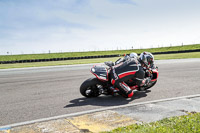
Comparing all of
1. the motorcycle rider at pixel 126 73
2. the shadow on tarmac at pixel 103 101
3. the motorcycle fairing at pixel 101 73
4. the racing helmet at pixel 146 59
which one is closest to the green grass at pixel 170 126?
the shadow on tarmac at pixel 103 101

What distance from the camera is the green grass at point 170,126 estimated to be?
372cm

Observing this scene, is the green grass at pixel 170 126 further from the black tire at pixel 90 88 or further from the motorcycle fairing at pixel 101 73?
the black tire at pixel 90 88

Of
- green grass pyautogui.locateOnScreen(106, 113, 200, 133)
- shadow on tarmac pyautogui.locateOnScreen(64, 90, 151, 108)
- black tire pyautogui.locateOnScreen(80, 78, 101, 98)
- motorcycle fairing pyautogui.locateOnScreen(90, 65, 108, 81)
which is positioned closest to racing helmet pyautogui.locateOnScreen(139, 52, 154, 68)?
shadow on tarmac pyautogui.locateOnScreen(64, 90, 151, 108)

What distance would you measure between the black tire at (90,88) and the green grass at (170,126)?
2557mm

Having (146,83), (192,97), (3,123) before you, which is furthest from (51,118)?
(192,97)

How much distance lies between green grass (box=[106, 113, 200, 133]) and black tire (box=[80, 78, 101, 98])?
8.39 feet

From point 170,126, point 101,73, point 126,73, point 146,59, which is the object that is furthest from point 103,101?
point 170,126

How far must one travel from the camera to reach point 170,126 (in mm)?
3939

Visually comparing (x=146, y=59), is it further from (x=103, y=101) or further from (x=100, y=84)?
(x=103, y=101)

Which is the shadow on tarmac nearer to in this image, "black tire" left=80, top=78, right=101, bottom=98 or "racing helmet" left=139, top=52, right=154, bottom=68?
"black tire" left=80, top=78, right=101, bottom=98

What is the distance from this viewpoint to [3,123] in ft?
15.4

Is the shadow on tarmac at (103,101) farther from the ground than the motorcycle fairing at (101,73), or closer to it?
closer to it

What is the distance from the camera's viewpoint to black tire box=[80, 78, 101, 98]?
6391 millimetres

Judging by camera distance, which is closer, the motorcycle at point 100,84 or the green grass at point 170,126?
the green grass at point 170,126
